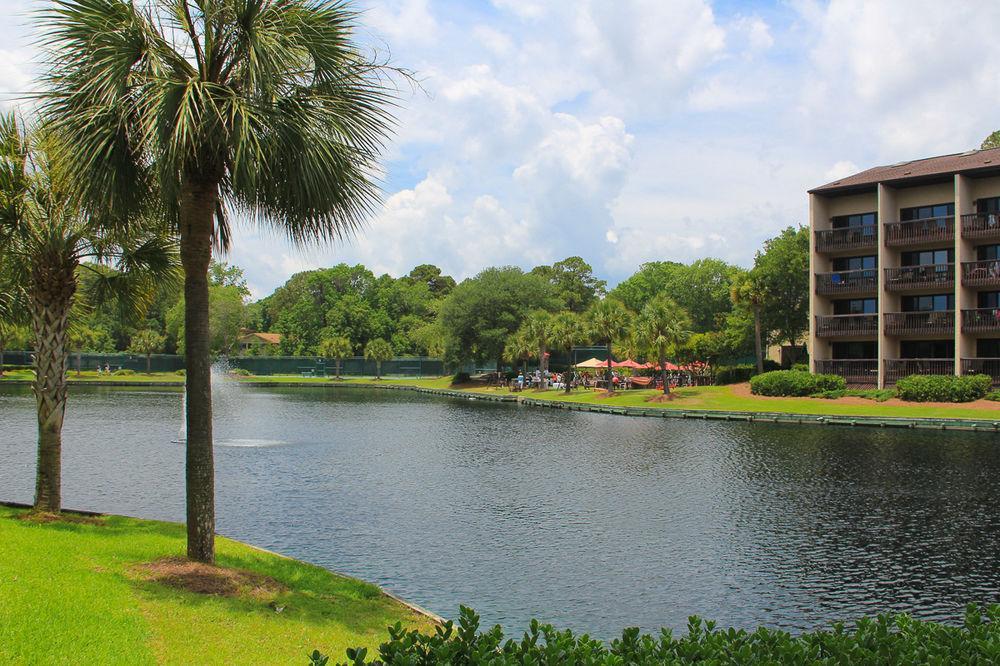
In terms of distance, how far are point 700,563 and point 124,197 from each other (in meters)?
11.2

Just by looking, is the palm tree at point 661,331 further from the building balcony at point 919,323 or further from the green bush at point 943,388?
the green bush at point 943,388

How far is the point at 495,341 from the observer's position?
252 ft

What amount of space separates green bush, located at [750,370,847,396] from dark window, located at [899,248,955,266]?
8.74m

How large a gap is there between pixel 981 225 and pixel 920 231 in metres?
3.37

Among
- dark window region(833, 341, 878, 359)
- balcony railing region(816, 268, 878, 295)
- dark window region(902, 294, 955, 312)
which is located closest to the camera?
dark window region(902, 294, 955, 312)

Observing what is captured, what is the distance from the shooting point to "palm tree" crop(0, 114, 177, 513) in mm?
12227

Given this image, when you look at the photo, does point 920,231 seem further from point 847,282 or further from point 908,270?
point 847,282

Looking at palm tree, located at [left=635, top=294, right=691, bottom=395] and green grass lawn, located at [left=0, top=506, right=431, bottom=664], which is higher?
palm tree, located at [left=635, top=294, right=691, bottom=395]

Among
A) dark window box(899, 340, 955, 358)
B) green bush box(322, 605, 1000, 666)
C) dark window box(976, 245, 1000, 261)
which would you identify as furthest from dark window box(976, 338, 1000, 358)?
green bush box(322, 605, 1000, 666)

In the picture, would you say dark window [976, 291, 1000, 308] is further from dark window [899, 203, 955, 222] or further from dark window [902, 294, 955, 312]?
dark window [899, 203, 955, 222]

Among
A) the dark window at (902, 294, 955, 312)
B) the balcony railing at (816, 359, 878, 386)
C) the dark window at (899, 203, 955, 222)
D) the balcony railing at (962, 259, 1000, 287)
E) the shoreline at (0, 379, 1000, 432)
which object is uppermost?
the dark window at (899, 203, 955, 222)

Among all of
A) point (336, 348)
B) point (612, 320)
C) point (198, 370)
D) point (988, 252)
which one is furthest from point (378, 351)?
point (198, 370)

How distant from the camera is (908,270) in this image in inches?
1865

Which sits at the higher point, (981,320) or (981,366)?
(981,320)
